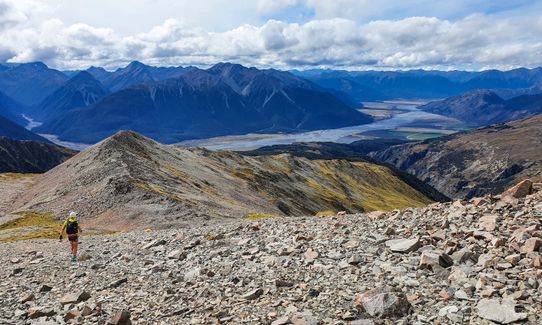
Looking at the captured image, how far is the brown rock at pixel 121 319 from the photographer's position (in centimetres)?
1595

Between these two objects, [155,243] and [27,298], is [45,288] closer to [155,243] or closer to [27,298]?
[27,298]

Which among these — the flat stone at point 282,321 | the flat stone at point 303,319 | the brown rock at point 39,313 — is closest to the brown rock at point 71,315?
the brown rock at point 39,313

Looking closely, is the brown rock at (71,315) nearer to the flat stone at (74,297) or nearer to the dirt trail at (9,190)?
the flat stone at (74,297)

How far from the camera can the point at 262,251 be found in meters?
23.0

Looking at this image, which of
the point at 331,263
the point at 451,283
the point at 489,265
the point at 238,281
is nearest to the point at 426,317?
the point at 451,283

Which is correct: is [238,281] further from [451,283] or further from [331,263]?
[451,283]

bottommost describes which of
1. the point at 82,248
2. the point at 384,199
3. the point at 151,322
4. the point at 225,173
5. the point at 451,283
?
the point at 384,199

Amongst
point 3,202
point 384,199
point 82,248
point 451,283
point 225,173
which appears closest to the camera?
point 451,283

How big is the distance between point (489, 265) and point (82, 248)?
2741cm

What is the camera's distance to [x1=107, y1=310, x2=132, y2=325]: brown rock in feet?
52.3

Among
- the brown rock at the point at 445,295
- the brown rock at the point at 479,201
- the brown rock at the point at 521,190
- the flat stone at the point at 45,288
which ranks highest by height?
the brown rock at the point at 521,190

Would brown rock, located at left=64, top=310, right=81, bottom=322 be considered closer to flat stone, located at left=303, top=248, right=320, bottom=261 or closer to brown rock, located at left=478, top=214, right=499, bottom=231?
flat stone, located at left=303, top=248, right=320, bottom=261

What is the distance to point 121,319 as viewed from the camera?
16.0 metres

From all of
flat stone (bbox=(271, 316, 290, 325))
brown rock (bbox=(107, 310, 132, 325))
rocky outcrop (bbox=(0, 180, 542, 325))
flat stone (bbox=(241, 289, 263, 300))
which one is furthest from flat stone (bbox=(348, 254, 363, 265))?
brown rock (bbox=(107, 310, 132, 325))
